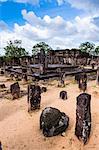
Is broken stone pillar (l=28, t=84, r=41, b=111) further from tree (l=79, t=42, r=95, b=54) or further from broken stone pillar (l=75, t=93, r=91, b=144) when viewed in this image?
tree (l=79, t=42, r=95, b=54)

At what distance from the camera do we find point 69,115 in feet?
45.4

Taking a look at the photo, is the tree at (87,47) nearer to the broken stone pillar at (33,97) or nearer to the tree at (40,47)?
the tree at (40,47)

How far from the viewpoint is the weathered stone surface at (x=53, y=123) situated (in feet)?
39.5

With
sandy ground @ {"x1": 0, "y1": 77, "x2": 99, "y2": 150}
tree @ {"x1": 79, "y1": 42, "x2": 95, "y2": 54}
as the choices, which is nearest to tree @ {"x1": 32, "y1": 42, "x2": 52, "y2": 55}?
tree @ {"x1": 79, "y1": 42, "x2": 95, "y2": 54}

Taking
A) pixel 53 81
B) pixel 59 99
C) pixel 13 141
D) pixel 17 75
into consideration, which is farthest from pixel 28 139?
pixel 17 75

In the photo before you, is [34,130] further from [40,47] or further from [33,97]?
[40,47]

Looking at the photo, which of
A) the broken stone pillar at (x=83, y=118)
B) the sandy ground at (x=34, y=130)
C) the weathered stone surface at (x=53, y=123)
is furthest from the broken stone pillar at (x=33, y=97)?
the broken stone pillar at (x=83, y=118)

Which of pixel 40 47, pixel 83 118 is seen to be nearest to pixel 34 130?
pixel 83 118

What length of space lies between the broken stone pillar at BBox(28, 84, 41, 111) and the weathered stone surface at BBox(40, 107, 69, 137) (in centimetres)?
261

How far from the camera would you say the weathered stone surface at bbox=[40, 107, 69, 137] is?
1205 centimetres

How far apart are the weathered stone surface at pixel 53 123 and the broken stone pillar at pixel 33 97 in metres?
2.61

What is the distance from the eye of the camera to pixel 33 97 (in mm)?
15008

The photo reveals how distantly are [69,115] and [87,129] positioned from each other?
2.35m

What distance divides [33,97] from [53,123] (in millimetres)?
3216
